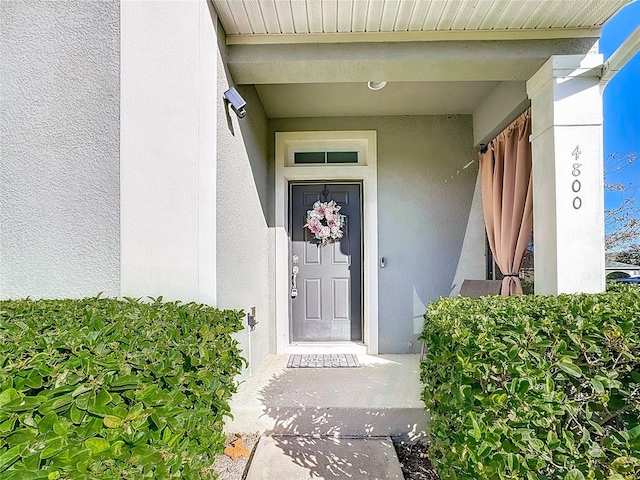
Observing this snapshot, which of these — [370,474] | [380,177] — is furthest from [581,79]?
[370,474]

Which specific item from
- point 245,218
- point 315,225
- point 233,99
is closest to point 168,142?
point 233,99

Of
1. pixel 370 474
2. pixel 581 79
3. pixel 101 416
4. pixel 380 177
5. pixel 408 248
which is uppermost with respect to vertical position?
pixel 581 79

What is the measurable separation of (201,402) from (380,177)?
3.23 metres

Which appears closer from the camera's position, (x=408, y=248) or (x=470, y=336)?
(x=470, y=336)

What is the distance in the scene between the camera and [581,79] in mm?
2309

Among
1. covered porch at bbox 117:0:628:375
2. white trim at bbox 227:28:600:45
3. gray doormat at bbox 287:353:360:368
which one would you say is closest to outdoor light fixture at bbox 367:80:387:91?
covered porch at bbox 117:0:628:375

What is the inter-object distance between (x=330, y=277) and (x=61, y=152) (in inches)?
111

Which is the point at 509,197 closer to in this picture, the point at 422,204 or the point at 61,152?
the point at 422,204

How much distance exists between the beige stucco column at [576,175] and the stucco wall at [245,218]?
2.24 meters

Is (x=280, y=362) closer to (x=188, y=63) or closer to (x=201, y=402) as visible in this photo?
(x=201, y=402)

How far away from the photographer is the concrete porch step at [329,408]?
230 cm

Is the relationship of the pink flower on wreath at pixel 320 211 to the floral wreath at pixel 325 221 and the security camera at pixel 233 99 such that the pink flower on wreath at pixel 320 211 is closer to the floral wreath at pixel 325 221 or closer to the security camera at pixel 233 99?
the floral wreath at pixel 325 221

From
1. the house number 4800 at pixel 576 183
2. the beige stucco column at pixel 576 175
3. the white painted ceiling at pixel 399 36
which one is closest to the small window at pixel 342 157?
the white painted ceiling at pixel 399 36

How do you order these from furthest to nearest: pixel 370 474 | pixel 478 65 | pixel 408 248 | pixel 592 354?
pixel 408 248 < pixel 478 65 < pixel 370 474 < pixel 592 354
